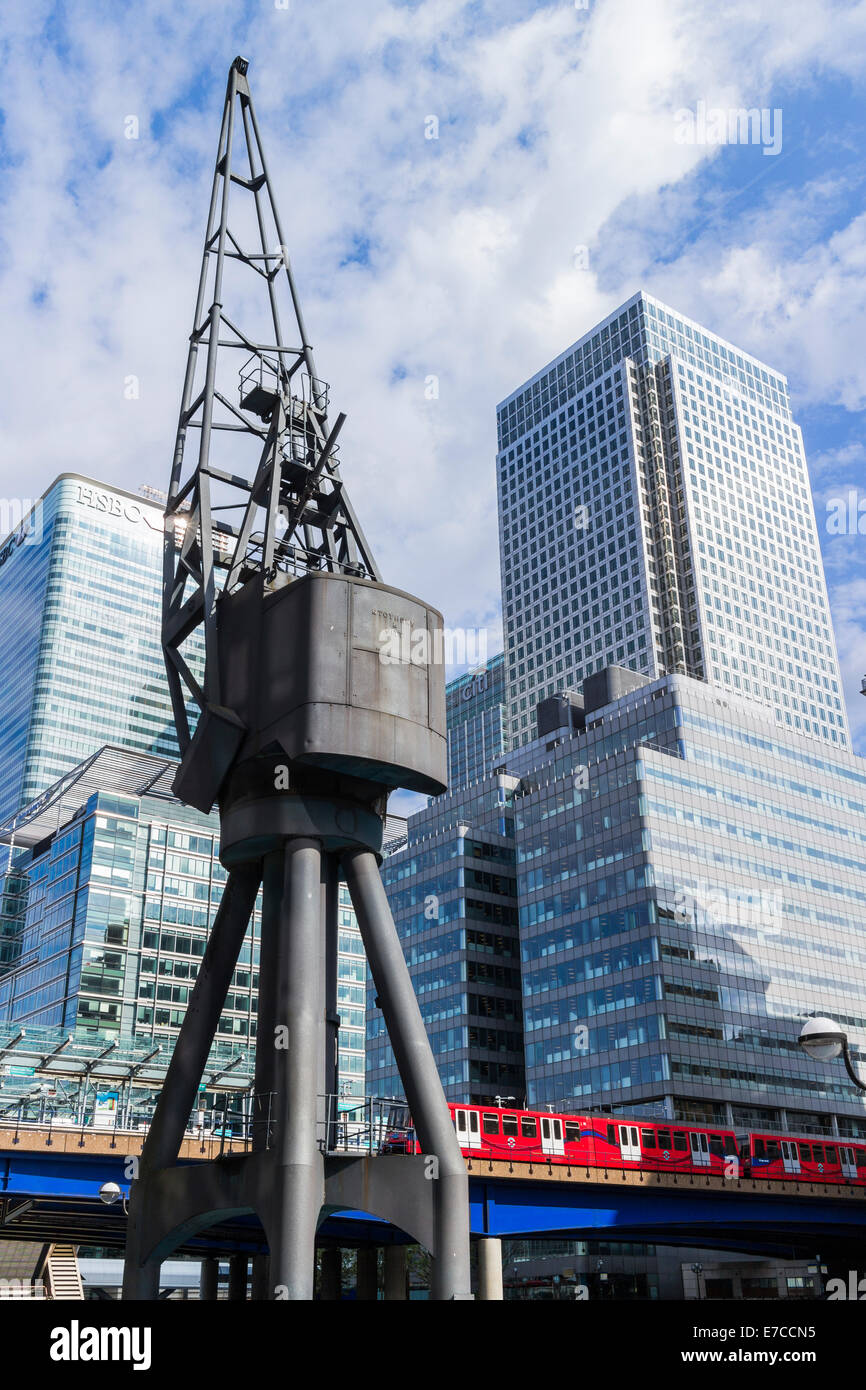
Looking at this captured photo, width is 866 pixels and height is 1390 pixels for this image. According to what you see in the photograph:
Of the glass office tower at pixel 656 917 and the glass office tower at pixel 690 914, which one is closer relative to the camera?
the glass office tower at pixel 690 914

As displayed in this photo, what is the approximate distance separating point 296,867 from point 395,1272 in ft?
92.1

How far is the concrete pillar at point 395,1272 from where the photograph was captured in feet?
160

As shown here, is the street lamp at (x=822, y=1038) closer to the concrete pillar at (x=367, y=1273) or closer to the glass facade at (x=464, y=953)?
the concrete pillar at (x=367, y=1273)

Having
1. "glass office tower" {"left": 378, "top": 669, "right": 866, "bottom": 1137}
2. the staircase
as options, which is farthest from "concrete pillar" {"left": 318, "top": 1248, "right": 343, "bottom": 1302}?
"glass office tower" {"left": 378, "top": 669, "right": 866, "bottom": 1137}

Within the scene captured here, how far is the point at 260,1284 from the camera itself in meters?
47.2

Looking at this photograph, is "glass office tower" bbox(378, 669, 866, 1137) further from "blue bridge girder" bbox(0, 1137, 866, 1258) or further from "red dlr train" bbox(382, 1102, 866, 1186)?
"red dlr train" bbox(382, 1102, 866, 1186)

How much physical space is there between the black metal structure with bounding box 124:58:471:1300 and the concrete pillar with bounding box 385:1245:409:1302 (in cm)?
2331

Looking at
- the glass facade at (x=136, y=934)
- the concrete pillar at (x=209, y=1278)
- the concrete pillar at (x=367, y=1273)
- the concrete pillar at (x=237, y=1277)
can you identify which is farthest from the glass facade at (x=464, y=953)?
the concrete pillar at (x=367, y=1273)

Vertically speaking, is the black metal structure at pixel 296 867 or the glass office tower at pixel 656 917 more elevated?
the glass office tower at pixel 656 917

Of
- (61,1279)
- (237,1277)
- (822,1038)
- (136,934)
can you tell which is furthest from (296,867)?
(136,934)

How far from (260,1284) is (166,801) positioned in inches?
2709

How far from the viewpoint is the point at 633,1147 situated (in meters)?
47.8

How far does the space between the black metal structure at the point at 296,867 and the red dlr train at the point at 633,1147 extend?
12958 millimetres

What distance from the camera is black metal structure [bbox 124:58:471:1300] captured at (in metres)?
26.0
